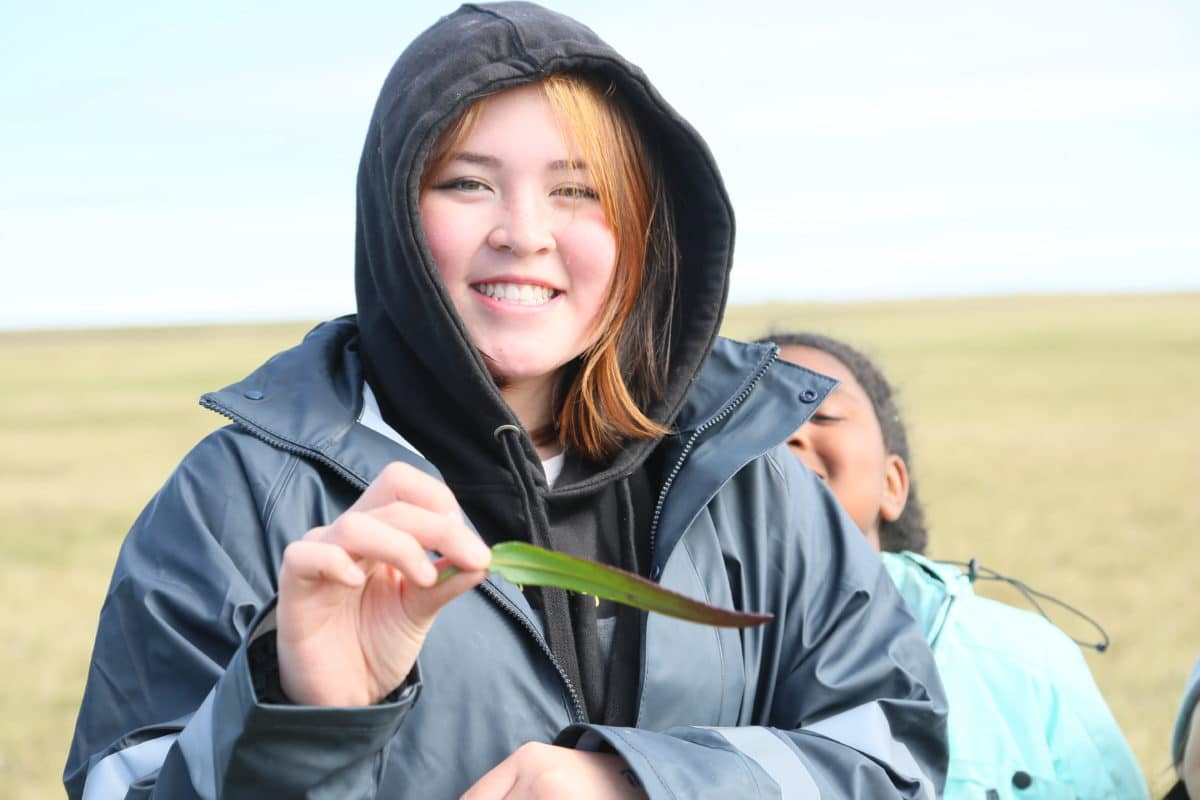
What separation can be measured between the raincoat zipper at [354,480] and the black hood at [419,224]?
0.86 ft

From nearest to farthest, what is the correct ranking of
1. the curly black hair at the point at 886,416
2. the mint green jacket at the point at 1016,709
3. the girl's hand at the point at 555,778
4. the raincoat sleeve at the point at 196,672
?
1. the raincoat sleeve at the point at 196,672
2. the girl's hand at the point at 555,778
3. the mint green jacket at the point at 1016,709
4. the curly black hair at the point at 886,416

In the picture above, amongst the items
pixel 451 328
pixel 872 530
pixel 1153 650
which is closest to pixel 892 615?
pixel 451 328

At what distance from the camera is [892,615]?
2.84 metres

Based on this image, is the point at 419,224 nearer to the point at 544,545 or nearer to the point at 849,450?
the point at 544,545

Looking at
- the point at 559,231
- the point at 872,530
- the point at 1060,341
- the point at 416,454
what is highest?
the point at 559,231

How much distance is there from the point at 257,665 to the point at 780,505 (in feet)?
4.10

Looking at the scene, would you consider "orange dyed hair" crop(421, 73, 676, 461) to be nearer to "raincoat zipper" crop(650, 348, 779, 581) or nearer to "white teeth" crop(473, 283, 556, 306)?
"raincoat zipper" crop(650, 348, 779, 581)

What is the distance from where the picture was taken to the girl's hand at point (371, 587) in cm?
179

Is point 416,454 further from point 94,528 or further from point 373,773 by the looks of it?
point 94,528

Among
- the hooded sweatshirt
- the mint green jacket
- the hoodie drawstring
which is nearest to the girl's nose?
the hooded sweatshirt

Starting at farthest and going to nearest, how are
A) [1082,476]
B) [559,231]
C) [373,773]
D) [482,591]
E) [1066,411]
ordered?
[1066,411] < [1082,476] < [559,231] < [482,591] < [373,773]

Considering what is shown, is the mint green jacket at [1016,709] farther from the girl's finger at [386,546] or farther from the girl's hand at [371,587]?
the girl's finger at [386,546]

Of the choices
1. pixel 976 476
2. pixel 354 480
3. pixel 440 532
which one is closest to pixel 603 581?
pixel 440 532

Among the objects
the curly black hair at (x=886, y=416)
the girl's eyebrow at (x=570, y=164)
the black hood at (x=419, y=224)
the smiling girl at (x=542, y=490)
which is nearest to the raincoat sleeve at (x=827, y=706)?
the smiling girl at (x=542, y=490)
